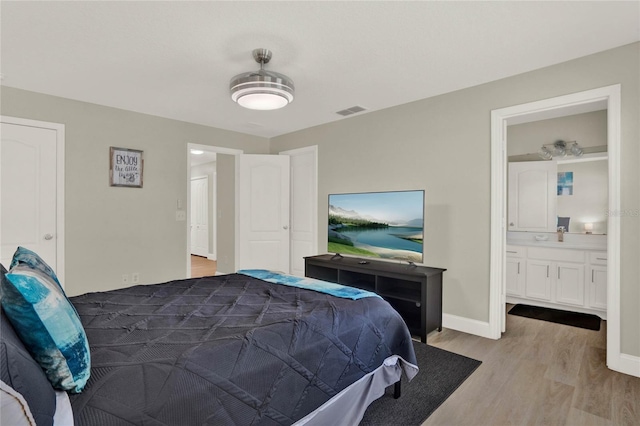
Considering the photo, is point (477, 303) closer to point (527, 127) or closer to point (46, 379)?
point (527, 127)

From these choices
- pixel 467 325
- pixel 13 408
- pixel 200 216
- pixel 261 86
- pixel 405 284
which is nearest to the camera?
pixel 13 408

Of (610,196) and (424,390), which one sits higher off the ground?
(610,196)

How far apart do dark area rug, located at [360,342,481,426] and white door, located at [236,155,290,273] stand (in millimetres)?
2868

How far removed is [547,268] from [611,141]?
6.89ft

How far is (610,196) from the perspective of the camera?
8.72 feet

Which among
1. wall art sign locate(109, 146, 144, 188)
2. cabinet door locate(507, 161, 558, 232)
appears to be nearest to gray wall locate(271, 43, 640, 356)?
cabinet door locate(507, 161, 558, 232)

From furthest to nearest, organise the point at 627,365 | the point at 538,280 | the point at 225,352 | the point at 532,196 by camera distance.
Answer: the point at 532,196, the point at 538,280, the point at 627,365, the point at 225,352

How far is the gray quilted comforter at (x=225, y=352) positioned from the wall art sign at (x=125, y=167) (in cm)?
241

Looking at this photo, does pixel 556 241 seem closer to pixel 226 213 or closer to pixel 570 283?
pixel 570 283

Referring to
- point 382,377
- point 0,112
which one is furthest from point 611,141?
point 0,112

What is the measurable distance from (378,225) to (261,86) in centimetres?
204

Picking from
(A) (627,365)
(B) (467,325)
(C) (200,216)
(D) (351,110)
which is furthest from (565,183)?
(C) (200,216)

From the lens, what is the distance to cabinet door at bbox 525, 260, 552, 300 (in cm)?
426

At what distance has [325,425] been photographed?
1.62 metres
